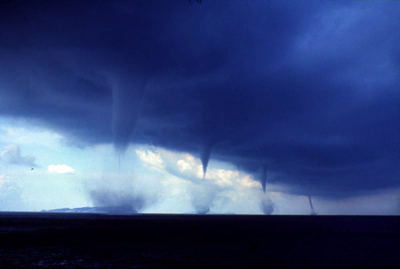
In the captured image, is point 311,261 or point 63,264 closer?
point 63,264

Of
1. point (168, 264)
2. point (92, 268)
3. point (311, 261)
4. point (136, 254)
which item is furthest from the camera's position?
point (136, 254)

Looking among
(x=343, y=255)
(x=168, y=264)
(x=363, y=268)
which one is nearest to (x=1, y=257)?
(x=168, y=264)

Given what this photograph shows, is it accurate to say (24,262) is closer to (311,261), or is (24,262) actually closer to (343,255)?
(311,261)

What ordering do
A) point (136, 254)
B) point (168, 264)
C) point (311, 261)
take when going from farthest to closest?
point (136, 254) < point (311, 261) < point (168, 264)

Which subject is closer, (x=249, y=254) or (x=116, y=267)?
(x=116, y=267)

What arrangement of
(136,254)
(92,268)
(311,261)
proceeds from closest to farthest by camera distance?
(92,268), (311,261), (136,254)

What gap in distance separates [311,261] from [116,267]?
25620 mm

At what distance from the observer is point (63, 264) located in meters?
35.5

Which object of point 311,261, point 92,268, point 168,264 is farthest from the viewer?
point 311,261

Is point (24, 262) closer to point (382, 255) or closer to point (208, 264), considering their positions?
point (208, 264)

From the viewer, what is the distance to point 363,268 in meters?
34.3

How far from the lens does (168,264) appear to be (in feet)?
116

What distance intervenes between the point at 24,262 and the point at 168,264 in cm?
1801

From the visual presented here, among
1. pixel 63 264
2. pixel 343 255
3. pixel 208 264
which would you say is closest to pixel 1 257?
pixel 63 264
